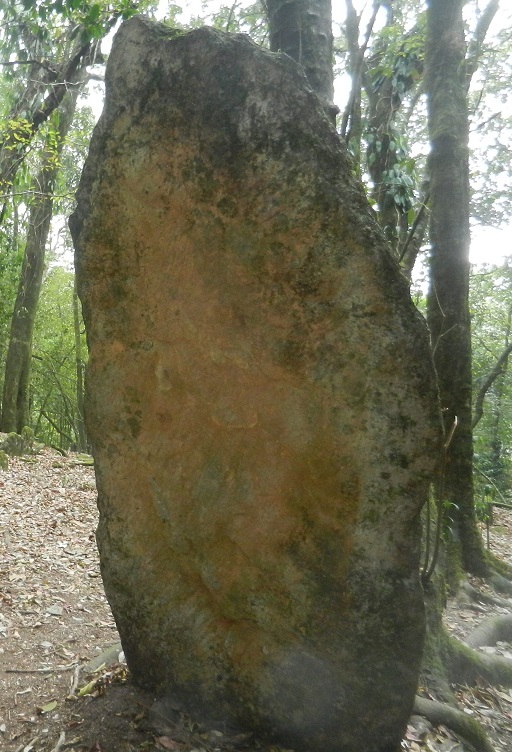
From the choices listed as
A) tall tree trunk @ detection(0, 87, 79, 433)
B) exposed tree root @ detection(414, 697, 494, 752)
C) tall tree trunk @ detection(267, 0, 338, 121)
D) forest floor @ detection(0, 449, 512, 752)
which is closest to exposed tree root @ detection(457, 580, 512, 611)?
forest floor @ detection(0, 449, 512, 752)

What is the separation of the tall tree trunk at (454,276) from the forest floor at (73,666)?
24.8 inches

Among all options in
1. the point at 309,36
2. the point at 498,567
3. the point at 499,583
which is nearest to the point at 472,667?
the point at 499,583

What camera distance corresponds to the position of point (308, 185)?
2.20 meters

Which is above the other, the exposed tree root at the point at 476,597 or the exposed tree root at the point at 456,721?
the exposed tree root at the point at 476,597

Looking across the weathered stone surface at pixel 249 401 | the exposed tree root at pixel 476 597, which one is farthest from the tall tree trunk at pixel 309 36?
the exposed tree root at pixel 476 597

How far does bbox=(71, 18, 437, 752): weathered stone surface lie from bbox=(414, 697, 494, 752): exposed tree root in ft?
1.43

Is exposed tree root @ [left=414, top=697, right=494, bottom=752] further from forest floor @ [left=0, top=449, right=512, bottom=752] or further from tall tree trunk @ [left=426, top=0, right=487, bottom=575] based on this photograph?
tall tree trunk @ [left=426, top=0, right=487, bottom=575]

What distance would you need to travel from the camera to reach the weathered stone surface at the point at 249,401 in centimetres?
216

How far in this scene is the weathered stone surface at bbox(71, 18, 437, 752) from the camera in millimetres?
2162

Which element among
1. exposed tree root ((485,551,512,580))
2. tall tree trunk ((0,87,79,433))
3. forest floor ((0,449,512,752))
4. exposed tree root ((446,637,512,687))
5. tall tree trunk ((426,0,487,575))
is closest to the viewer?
forest floor ((0,449,512,752))

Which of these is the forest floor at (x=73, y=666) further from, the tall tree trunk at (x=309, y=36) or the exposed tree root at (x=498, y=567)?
the tall tree trunk at (x=309, y=36)

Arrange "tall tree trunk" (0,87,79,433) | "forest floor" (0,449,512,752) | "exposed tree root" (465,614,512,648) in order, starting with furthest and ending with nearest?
"tall tree trunk" (0,87,79,433) < "exposed tree root" (465,614,512,648) < "forest floor" (0,449,512,752)

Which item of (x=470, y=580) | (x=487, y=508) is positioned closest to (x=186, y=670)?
(x=470, y=580)

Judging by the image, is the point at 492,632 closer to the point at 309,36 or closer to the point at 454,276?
the point at 454,276
